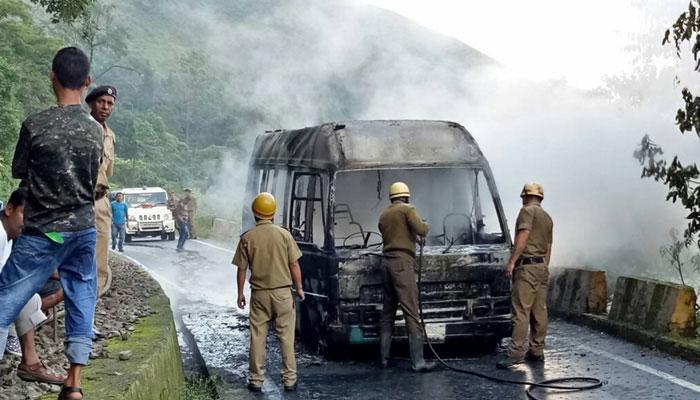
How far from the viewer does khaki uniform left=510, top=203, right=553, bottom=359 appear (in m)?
9.11

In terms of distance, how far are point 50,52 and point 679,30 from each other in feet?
122

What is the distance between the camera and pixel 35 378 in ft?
17.9

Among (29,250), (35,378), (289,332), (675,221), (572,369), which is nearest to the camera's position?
(29,250)

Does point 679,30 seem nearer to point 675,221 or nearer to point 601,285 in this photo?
point 601,285

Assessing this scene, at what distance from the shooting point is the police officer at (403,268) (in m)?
8.89

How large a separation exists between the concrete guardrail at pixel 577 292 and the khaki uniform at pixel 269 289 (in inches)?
191

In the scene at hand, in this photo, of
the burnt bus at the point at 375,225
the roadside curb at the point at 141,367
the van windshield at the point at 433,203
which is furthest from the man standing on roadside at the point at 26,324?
the van windshield at the point at 433,203

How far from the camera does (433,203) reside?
1034cm

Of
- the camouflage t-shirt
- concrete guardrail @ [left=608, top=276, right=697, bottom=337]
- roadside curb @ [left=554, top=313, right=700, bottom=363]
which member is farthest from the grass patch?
concrete guardrail @ [left=608, top=276, right=697, bottom=337]

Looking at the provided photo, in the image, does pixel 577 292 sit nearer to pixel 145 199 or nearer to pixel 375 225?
pixel 375 225

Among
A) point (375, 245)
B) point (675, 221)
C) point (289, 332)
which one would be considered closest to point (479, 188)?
point (375, 245)

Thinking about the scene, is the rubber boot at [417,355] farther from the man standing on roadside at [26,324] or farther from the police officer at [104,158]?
the man standing on roadside at [26,324]

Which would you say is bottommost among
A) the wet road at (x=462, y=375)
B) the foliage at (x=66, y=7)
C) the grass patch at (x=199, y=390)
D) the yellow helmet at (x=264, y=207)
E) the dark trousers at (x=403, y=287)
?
the grass patch at (x=199, y=390)

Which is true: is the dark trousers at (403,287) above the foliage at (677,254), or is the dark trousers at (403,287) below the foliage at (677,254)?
below
